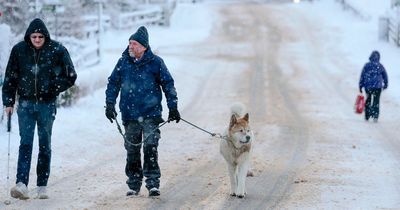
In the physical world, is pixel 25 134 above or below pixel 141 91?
below

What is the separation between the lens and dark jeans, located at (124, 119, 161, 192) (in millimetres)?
9094

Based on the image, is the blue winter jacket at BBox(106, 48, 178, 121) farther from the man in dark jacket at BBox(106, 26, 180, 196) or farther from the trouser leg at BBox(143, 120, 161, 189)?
the trouser leg at BBox(143, 120, 161, 189)

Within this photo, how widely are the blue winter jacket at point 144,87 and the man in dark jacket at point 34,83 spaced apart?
594mm

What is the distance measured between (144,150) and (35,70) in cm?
145

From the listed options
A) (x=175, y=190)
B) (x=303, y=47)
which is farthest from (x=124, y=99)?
(x=303, y=47)

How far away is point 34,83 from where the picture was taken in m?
8.97

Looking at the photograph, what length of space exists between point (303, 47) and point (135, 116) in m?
26.9

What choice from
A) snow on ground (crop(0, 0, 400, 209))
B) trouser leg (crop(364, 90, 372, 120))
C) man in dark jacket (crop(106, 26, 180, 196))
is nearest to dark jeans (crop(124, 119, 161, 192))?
man in dark jacket (crop(106, 26, 180, 196))

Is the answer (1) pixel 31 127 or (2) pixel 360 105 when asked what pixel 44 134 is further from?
(2) pixel 360 105

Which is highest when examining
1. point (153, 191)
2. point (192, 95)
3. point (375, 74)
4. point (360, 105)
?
point (153, 191)

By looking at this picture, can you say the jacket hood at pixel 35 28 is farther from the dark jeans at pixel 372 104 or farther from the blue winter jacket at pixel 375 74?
the blue winter jacket at pixel 375 74

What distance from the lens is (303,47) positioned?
3534cm

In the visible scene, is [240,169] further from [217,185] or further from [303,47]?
[303,47]

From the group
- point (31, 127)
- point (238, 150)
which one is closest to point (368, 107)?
point (238, 150)
